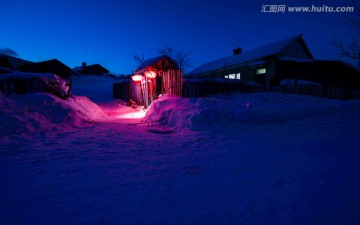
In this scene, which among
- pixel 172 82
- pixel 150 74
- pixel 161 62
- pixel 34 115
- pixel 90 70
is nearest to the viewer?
pixel 34 115

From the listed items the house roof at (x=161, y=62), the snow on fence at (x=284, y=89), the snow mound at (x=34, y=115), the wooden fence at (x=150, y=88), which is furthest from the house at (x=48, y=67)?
the snow mound at (x=34, y=115)

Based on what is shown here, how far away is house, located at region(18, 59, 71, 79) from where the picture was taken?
29.4 m

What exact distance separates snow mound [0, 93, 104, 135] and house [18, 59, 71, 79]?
27.5 metres

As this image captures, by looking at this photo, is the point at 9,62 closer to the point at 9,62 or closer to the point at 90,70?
the point at 9,62

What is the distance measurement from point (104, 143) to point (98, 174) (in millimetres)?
1818

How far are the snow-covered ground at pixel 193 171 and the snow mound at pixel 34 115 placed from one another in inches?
2.0

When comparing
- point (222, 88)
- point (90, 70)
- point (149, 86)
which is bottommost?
point (222, 88)

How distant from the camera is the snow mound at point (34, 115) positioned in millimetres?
5344

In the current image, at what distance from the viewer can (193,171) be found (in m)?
3.09

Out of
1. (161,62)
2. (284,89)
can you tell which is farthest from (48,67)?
(284,89)

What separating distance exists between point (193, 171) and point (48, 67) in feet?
113

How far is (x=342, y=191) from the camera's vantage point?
8.21ft

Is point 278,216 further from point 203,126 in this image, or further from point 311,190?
point 203,126

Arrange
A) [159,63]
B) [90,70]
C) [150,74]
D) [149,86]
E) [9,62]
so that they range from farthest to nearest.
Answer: [90,70] < [9,62] < [159,63] < [149,86] < [150,74]
